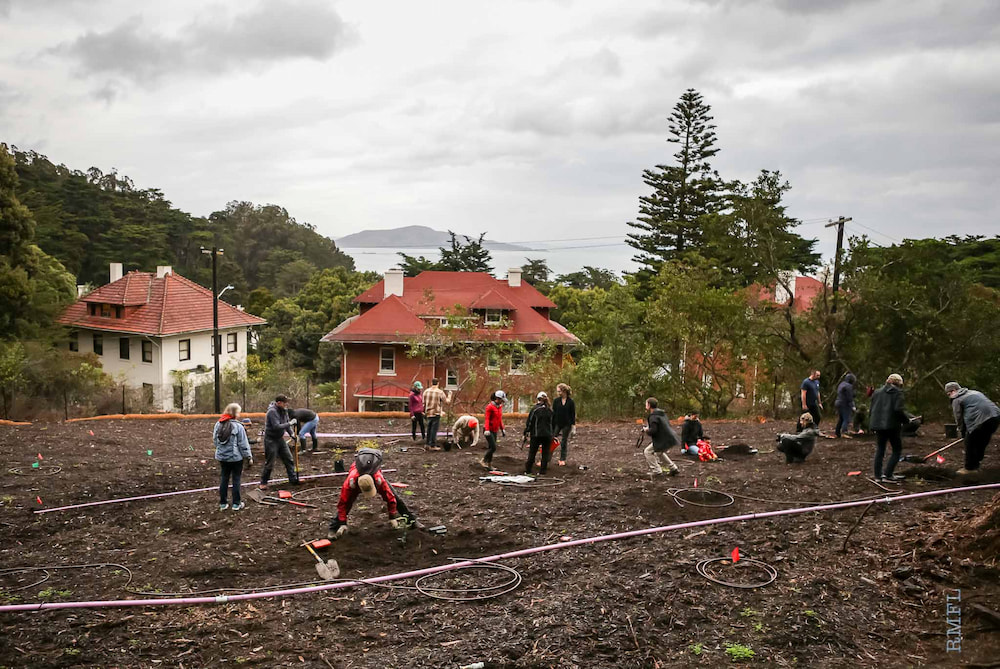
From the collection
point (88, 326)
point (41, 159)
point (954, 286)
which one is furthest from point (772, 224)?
point (41, 159)

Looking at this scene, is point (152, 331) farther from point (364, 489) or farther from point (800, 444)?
point (800, 444)

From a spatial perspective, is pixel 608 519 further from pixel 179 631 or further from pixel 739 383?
pixel 739 383

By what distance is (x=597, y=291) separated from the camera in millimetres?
58594

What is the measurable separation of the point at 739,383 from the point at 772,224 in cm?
586

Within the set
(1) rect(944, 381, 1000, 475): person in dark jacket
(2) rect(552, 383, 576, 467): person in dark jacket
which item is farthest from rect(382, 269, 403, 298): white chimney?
(1) rect(944, 381, 1000, 475): person in dark jacket

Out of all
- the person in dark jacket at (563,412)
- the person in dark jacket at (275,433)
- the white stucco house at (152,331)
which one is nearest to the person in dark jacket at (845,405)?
the person in dark jacket at (563,412)

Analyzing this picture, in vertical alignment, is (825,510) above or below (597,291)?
below

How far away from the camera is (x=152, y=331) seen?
40.7 meters

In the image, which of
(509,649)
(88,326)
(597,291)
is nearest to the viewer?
(509,649)

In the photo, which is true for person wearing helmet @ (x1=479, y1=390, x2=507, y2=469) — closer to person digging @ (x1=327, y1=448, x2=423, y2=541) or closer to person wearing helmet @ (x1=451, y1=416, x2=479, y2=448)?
person wearing helmet @ (x1=451, y1=416, x2=479, y2=448)

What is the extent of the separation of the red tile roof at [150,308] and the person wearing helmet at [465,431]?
29.9 m

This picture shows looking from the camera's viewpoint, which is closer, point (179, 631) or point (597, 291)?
point (179, 631)

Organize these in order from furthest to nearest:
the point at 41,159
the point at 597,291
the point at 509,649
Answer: the point at 41,159
the point at 597,291
the point at 509,649

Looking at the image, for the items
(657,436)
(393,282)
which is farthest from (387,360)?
(657,436)
